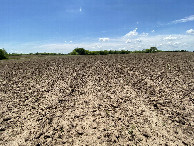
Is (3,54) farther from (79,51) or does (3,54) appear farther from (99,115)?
(99,115)

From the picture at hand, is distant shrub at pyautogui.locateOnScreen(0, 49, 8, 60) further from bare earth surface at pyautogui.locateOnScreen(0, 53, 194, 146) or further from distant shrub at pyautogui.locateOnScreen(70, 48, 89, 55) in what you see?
bare earth surface at pyautogui.locateOnScreen(0, 53, 194, 146)

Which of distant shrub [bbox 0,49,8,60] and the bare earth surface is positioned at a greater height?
distant shrub [bbox 0,49,8,60]

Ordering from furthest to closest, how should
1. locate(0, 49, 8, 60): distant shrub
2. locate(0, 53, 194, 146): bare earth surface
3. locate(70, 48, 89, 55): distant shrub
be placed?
locate(70, 48, 89, 55): distant shrub
locate(0, 49, 8, 60): distant shrub
locate(0, 53, 194, 146): bare earth surface

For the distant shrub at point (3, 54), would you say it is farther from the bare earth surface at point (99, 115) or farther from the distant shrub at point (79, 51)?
the bare earth surface at point (99, 115)

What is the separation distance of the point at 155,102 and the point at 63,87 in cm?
621

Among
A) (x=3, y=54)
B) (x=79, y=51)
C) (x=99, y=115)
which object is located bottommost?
(x=99, y=115)

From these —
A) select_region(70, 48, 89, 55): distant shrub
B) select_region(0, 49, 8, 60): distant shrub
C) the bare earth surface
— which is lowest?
the bare earth surface

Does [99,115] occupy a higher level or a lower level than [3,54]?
lower

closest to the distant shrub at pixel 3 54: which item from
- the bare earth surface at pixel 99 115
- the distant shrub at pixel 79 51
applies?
the distant shrub at pixel 79 51

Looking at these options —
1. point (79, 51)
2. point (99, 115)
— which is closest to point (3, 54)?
point (79, 51)

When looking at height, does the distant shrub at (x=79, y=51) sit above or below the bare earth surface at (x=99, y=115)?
above

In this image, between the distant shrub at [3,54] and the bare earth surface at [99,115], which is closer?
the bare earth surface at [99,115]

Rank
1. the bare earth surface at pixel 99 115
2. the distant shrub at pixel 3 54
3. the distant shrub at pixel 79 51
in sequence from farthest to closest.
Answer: the distant shrub at pixel 79 51 < the distant shrub at pixel 3 54 < the bare earth surface at pixel 99 115

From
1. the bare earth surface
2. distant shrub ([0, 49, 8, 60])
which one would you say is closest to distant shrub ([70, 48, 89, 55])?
distant shrub ([0, 49, 8, 60])
